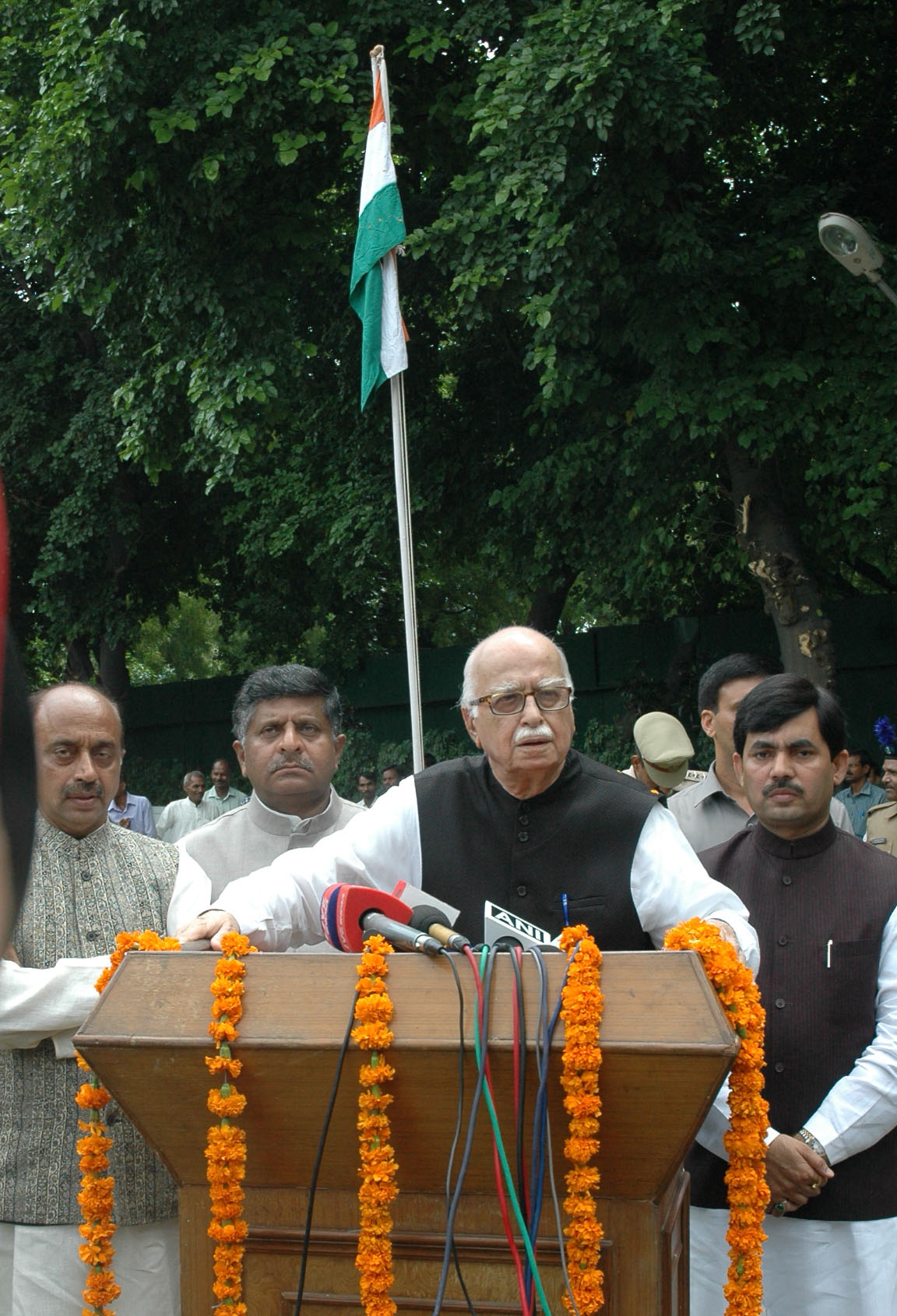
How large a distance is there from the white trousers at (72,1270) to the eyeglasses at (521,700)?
138cm

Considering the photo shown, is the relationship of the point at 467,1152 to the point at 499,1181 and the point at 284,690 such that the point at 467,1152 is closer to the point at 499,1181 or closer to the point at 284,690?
the point at 499,1181

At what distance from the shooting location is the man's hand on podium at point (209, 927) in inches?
107

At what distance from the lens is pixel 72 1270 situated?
2.98m

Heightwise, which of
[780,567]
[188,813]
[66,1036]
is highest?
[780,567]

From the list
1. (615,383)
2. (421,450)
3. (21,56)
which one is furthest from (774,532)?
(21,56)

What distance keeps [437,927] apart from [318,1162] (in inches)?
17.7

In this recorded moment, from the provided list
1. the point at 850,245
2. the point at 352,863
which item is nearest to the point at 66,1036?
the point at 352,863

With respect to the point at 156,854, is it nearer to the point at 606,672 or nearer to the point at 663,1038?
the point at 663,1038

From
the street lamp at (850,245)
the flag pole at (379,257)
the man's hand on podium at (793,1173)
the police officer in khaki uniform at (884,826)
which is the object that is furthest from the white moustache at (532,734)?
the street lamp at (850,245)

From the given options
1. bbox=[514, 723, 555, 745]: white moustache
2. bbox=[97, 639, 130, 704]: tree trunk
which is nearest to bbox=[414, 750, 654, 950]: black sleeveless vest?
bbox=[514, 723, 555, 745]: white moustache

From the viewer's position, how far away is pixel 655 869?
3.11 meters

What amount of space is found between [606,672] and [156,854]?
1450cm

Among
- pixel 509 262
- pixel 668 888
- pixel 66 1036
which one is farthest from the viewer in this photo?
pixel 509 262

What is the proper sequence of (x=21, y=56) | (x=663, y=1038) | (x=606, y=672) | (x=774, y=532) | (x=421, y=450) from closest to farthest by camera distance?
(x=663, y=1038)
(x=774, y=532)
(x=21, y=56)
(x=421, y=450)
(x=606, y=672)
